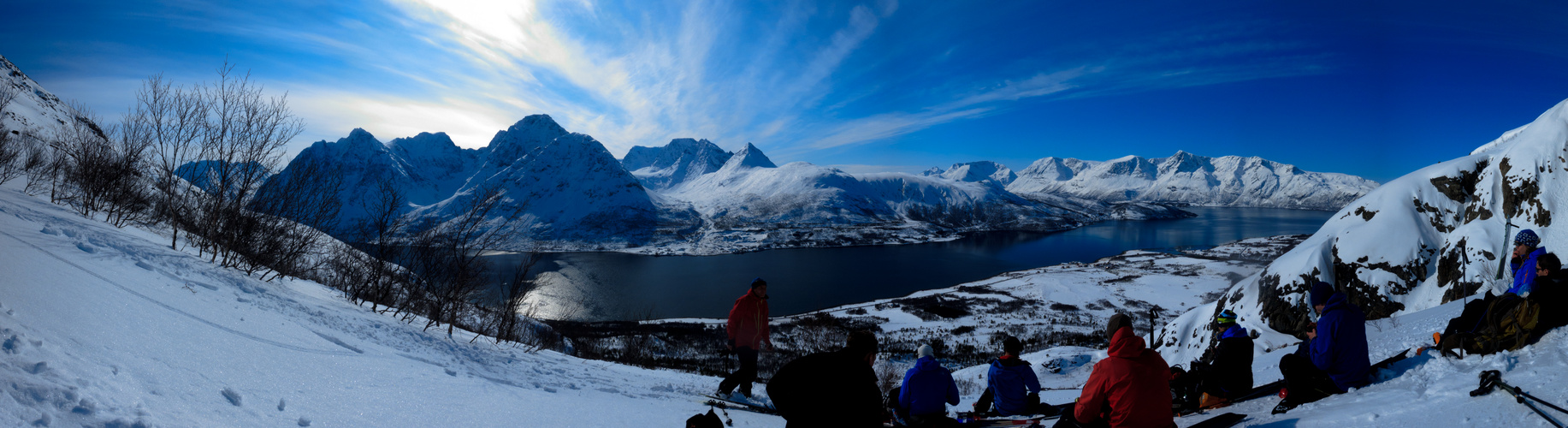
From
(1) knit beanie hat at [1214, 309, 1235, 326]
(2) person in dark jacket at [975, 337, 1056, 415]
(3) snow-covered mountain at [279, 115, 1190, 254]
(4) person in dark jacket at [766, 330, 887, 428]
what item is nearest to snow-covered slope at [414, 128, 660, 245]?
(3) snow-covered mountain at [279, 115, 1190, 254]

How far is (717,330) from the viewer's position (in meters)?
36.3

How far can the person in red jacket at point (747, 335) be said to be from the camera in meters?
7.44

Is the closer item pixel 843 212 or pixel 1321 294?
→ pixel 1321 294

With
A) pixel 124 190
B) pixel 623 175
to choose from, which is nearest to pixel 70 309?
pixel 124 190

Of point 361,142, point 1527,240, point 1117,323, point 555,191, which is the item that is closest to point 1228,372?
point 1117,323

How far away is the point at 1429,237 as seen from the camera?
50.5 feet

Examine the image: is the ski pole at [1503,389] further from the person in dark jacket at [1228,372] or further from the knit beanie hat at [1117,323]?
the knit beanie hat at [1117,323]

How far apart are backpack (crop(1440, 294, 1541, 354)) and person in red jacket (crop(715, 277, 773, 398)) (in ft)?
25.0

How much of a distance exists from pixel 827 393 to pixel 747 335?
15.0ft

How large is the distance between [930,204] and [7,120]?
608 feet

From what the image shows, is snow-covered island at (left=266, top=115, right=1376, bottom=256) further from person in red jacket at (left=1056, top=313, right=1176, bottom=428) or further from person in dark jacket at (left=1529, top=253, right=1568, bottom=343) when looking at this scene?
person in dark jacket at (left=1529, top=253, right=1568, bottom=343)

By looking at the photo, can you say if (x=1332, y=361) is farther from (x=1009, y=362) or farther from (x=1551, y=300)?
(x=1009, y=362)

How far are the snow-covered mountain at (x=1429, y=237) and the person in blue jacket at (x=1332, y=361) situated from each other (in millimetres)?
12541

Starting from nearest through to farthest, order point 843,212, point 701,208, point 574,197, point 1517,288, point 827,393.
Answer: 1. point 827,393
2. point 1517,288
3. point 574,197
4. point 843,212
5. point 701,208
